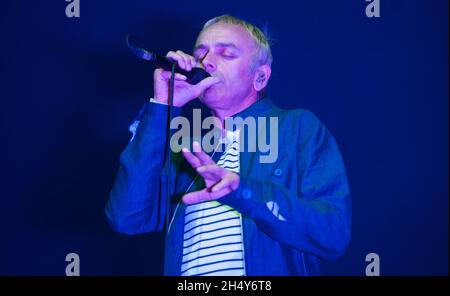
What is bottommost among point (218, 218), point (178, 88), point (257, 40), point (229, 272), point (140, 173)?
point (229, 272)

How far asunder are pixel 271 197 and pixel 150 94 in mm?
1156

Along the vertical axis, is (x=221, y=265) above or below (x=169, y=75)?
below

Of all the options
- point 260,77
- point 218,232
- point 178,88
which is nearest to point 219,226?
point 218,232

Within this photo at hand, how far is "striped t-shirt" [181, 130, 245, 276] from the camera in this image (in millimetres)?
1131

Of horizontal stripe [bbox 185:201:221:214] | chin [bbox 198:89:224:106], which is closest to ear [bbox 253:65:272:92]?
chin [bbox 198:89:224:106]

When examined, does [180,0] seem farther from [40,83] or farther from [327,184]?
[327,184]

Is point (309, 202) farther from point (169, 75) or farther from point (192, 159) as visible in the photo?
point (169, 75)

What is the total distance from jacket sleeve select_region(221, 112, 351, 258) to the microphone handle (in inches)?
10.4

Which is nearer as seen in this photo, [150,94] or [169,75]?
[169,75]

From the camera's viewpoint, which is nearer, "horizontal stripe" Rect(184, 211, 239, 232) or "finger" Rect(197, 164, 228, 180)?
"finger" Rect(197, 164, 228, 180)

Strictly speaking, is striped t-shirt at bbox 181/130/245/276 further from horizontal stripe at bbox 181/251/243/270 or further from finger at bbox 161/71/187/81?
finger at bbox 161/71/187/81

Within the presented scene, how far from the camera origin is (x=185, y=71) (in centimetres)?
121

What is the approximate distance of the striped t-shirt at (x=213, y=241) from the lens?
3.71ft
